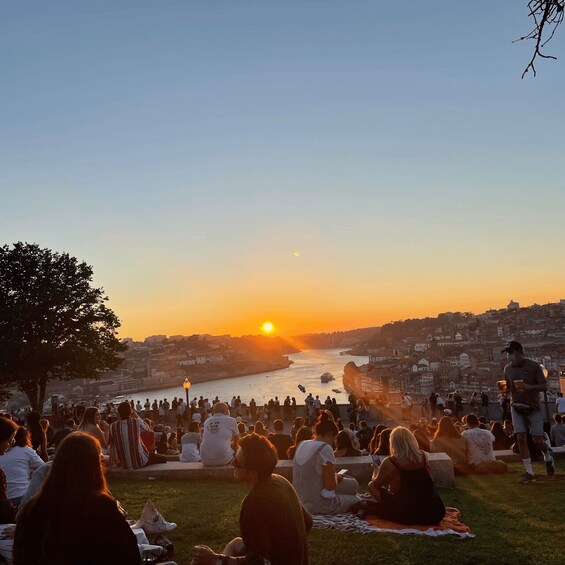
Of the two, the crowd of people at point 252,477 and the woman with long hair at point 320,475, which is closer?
the crowd of people at point 252,477

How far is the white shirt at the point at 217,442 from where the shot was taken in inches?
344

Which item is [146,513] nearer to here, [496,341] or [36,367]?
[36,367]

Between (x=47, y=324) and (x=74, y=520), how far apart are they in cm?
2757

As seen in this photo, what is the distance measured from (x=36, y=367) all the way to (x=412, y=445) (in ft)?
84.0

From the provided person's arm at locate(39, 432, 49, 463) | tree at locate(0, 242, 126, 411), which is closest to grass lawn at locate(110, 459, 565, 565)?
person's arm at locate(39, 432, 49, 463)

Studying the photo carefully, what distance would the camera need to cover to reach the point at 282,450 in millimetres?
8961

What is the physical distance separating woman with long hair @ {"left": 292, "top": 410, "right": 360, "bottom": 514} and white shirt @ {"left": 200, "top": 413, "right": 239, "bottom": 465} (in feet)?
10.0

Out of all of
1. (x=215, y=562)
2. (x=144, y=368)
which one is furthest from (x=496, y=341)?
(x=215, y=562)

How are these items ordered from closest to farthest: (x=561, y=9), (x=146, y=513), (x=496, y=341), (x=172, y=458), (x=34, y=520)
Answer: (x=34, y=520)
(x=561, y=9)
(x=146, y=513)
(x=172, y=458)
(x=496, y=341)

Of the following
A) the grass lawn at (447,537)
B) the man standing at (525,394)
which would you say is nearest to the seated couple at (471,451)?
the grass lawn at (447,537)

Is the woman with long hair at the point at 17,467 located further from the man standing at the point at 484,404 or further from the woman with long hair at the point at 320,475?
the man standing at the point at 484,404

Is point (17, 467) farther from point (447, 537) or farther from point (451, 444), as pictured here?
point (451, 444)

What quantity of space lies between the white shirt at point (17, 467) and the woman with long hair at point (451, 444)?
5823 millimetres

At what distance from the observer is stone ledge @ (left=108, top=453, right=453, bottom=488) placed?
7.57 meters
